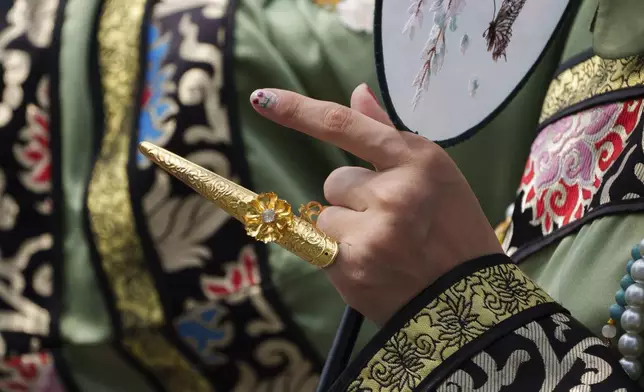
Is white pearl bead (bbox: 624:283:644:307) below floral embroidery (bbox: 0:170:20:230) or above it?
above

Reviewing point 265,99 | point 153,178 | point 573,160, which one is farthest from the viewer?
point 153,178

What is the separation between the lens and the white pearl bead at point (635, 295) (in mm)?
451

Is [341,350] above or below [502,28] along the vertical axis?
below

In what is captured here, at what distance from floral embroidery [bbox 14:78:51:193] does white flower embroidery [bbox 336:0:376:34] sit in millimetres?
302

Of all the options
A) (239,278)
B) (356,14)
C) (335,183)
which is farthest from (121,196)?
(335,183)

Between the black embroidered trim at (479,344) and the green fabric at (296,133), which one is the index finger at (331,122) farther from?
the green fabric at (296,133)

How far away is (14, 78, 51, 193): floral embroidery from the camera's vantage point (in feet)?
2.64

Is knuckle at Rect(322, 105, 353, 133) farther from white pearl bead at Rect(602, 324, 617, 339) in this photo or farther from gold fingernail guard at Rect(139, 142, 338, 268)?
white pearl bead at Rect(602, 324, 617, 339)

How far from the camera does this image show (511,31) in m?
0.47

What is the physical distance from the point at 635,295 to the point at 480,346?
0.31 feet

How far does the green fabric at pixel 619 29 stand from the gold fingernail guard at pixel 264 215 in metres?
0.21

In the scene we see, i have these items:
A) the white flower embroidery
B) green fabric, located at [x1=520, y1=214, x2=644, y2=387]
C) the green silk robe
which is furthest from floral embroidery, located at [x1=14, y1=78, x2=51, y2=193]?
green fabric, located at [x1=520, y1=214, x2=644, y2=387]

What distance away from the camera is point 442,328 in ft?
1.43

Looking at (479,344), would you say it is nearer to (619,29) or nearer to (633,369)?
(633,369)
